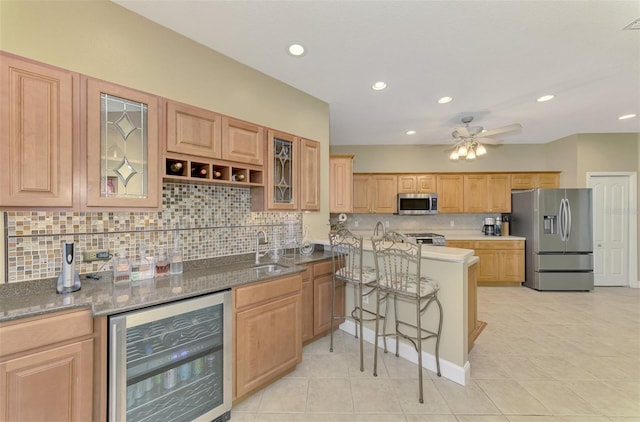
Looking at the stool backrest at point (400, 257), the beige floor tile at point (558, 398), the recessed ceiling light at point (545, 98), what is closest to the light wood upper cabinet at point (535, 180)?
the recessed ceiling light at point (545, 98)

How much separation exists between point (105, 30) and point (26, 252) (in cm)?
157

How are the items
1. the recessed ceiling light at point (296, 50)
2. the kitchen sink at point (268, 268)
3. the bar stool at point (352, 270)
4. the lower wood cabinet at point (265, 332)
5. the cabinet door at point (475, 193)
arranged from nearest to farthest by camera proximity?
the lower wood cabinet at point (265, 332) < the kitchen sink at point (268, 268) < the recessed ceiling light at point (296, 50) < the bar stool at point (352, 270) < the cabinet door at point (475, 193)

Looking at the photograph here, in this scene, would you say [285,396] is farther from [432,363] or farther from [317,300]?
[432,363]

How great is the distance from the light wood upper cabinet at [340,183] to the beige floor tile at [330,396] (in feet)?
6.83

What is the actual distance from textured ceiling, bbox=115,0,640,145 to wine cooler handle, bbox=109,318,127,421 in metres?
2.15

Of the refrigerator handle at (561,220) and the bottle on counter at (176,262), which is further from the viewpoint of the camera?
the refrigerator handle at (561,220)

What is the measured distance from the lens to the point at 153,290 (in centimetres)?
156

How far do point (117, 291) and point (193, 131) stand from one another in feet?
4.14

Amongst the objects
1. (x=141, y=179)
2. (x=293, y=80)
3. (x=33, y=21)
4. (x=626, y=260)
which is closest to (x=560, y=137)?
(x=626, y=260)

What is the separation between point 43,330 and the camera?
118cm

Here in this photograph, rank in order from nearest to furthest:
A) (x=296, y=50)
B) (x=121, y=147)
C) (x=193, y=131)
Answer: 1. (x=121, y=147)
2. (x=193, y=131)
3. (x=296, y=50)

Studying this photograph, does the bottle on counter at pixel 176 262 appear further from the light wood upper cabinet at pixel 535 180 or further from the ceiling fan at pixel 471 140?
the light wood upper cabinet at pixel 535 180

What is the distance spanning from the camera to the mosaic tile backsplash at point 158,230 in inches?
60.8

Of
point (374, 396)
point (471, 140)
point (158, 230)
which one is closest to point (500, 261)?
point (471, 140)
